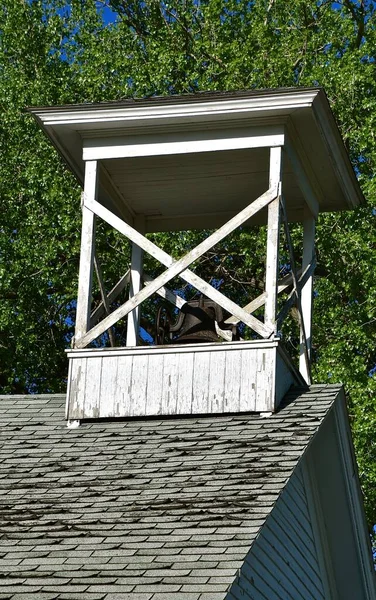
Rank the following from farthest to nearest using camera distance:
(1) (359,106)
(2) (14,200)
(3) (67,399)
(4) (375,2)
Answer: (4) (375,2)
(2) (14,200)
(1) (359,106)
(3) (67,399)

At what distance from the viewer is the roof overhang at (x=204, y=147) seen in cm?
913

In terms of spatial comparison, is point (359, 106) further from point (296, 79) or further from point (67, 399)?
point (67, 399)

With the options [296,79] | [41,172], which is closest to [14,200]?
[41,172]

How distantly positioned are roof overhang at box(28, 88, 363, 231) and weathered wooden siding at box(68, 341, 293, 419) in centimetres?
170

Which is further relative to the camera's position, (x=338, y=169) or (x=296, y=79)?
(x=296, y=79)

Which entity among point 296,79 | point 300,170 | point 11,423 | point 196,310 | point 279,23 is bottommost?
point 11,423

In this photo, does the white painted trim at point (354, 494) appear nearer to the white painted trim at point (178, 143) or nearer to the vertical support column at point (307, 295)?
the vertical support column at point (307, 295)

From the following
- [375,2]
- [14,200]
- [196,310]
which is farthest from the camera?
[375,2]

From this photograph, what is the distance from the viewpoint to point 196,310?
32.0ft

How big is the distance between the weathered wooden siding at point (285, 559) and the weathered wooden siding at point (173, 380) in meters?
0.78

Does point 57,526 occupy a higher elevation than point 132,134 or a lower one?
lower

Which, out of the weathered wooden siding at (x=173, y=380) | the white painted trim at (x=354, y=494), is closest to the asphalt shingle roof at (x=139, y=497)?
the weathered wooden siding at (x=173, y=380)

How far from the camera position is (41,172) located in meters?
21.8

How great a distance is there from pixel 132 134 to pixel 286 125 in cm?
127
